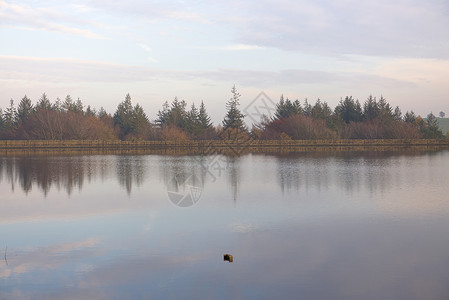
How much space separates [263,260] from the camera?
11.9 metres

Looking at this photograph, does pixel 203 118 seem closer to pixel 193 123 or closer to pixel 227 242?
pixel 193 123

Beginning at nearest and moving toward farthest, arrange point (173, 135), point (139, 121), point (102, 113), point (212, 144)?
1. point (212, 144)
2. point (173, 135)
3. point (139, 121)
4. point (102, 113)

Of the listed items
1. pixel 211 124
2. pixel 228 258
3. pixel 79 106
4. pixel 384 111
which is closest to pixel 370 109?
pixel 384 111

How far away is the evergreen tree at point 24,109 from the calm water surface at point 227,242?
90.1 metres

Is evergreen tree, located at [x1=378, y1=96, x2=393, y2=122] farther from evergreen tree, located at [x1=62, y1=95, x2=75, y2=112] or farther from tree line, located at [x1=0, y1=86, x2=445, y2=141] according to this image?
evergreen tree, located at [x1=62, y1=95, x2=75, y2=112]

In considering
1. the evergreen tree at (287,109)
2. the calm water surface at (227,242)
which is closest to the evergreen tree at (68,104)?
the evergreen tree at (287,109)

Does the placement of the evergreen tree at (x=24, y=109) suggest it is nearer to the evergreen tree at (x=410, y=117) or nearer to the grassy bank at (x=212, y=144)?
the grassy bank at (x=212, y=144)

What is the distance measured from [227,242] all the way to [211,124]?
93.3m

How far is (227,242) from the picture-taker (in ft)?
44.8

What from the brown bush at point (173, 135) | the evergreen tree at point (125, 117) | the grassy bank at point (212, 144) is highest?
the evergreen tree at point (125, 117)

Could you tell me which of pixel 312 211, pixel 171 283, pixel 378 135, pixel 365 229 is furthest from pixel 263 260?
pixel 378 135

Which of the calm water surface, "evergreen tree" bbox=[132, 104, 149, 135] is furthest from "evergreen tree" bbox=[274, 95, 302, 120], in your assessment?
the calm water surface

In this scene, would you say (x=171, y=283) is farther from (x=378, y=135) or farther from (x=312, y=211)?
(x=378, y=135)

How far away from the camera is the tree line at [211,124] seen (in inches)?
3644
